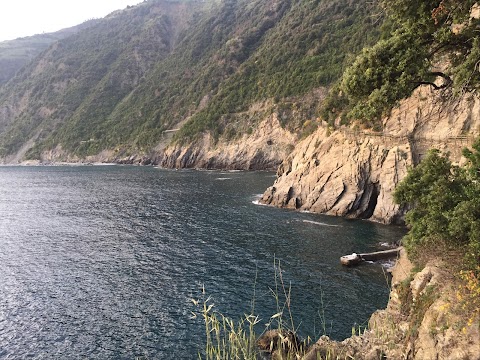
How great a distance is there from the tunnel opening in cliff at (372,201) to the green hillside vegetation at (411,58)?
4095 cm

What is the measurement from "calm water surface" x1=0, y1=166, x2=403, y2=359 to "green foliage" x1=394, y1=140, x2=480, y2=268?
1120cm

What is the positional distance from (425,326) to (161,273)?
27.7 metres

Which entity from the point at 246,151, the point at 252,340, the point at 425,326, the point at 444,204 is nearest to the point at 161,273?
the point at 425,326

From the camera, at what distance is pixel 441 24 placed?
1408cm

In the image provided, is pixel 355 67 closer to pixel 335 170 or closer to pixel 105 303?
pixel 105 303

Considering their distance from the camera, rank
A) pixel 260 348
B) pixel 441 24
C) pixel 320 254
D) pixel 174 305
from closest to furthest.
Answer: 1. pixel 441 24
2. pixel 260 348
3. pixel 174 305
4. pixel 320 254

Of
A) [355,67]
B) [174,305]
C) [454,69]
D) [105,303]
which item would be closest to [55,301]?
[105,303]

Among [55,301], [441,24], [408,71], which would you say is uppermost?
[441,24]

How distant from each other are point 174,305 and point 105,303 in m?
6.25

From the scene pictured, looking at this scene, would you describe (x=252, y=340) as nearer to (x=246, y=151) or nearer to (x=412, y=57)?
(x=412, y=57)

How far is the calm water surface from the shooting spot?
24.7 meters

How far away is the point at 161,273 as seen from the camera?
116ft

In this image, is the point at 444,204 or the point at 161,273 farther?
the point at 161,273

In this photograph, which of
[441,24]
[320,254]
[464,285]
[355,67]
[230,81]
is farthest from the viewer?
[230,81]
